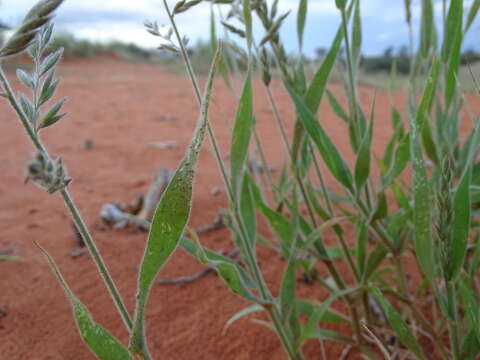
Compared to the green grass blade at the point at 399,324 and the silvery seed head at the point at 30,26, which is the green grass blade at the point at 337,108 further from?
the silvery seed head at the point at 30,26

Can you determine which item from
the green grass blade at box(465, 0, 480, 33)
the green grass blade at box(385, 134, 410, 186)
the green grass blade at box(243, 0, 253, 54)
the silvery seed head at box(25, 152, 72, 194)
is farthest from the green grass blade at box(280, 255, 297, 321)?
the green grass blade at box(465, 0, 480, 33)

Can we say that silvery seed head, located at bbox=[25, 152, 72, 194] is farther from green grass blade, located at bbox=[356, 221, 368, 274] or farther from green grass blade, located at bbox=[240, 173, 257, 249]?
green grass blade, located at bbox=[356, 221, 368, 274]

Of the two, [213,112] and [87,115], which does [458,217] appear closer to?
[213,112]

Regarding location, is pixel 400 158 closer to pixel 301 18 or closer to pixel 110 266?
pixel 301 18

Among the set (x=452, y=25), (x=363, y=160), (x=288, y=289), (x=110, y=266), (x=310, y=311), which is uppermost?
(x=452, y=25)

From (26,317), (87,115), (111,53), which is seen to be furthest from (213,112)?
(111,53)

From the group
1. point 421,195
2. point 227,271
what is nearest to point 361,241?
point 421,195

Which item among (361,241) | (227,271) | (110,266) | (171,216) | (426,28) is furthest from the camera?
(110,266)
